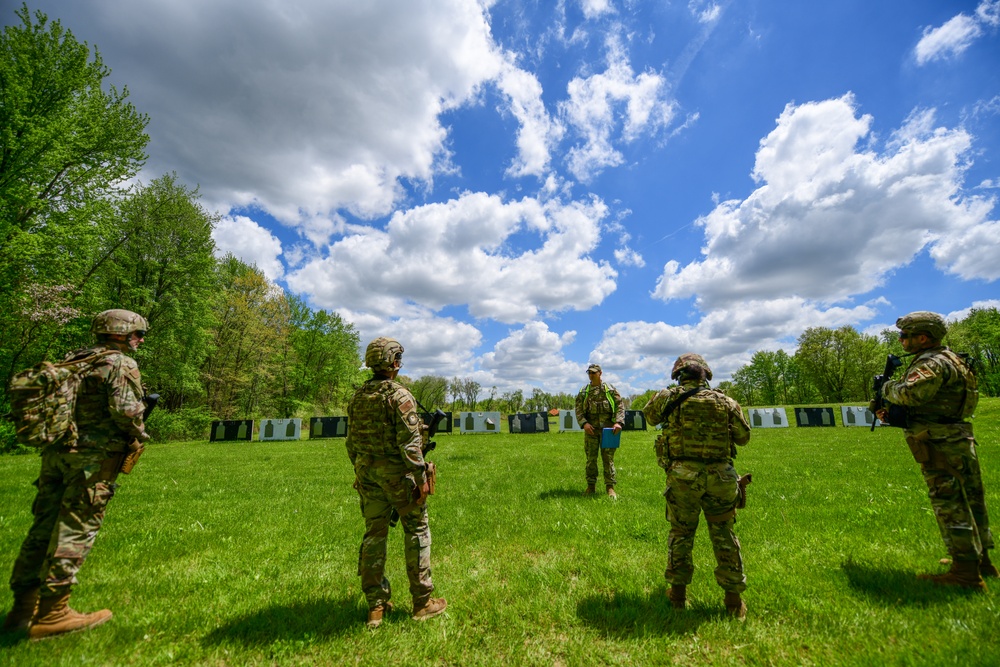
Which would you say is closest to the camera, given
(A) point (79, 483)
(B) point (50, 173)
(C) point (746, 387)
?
(A) point (79, 483)

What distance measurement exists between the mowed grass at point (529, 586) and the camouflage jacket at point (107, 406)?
73.4 inches

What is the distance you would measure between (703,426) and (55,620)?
6.85m

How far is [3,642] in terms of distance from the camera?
3771mm

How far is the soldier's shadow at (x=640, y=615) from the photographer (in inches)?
162

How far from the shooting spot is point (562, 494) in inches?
393

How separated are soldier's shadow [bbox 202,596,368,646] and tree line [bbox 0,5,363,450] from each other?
4.10 metres

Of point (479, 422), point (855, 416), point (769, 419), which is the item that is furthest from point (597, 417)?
point (855, 416)

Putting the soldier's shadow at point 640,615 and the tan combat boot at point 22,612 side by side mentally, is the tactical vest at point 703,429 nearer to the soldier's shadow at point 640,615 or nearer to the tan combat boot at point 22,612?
the soldier's shadow at point 640,615

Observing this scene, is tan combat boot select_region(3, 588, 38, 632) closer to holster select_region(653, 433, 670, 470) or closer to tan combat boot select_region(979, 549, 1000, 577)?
holster select_region(653, 433, 670, 470)

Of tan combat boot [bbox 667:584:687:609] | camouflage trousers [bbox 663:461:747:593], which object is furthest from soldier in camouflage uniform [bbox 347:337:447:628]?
camouflage trousers [bbox 663:461:747:593]

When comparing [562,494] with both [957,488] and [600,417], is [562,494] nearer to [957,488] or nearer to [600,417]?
[600,417]

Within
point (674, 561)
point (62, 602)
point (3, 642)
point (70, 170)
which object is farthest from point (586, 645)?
point (70, 170)

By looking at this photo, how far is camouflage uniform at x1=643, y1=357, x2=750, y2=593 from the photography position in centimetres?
427

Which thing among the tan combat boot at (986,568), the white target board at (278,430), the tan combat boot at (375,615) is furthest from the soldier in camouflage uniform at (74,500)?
the white target board at (278,430)
